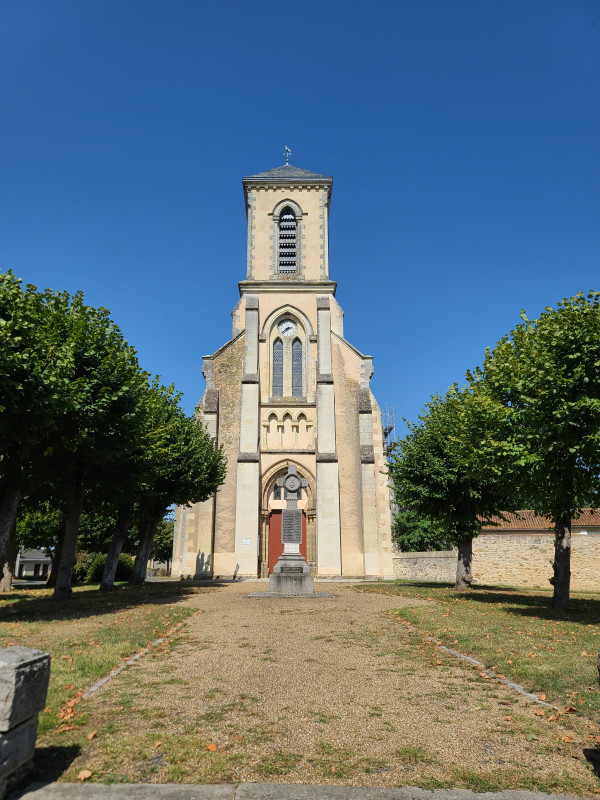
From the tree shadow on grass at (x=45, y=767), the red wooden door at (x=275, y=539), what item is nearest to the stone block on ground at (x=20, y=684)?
the tree shadow on grass at (x=45, y=767)

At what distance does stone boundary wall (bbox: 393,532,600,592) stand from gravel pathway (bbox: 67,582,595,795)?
19894mm

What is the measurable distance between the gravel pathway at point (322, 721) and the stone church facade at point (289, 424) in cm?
1658

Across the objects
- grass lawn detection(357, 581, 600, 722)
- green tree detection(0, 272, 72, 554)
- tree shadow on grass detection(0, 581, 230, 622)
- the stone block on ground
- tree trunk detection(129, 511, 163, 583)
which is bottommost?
grass lawn detection(357, 581, 600, 722)

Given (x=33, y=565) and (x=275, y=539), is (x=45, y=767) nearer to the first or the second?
(x=275, y=539)

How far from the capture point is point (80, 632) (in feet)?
29.2

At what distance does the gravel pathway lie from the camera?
3.65 m

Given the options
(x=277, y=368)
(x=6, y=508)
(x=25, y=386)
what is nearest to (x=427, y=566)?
(x=277, y=368)

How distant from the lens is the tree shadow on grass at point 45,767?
321 cm

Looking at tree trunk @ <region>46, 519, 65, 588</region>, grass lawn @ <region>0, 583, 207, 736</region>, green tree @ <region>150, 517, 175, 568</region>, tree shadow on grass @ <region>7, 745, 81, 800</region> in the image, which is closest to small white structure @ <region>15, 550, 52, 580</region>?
green tree @ <region>150, 517, 175, 568</region>

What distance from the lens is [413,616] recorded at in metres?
11.0

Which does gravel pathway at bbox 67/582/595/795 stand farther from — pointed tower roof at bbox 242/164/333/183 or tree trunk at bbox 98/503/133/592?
pointed tower roof at bbox 242/164/333/183

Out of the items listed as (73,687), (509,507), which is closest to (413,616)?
(73,687)

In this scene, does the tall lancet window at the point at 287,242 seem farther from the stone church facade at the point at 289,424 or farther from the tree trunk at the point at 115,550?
the tree trunk at the point at 115,550

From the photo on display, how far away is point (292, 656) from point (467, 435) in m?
8.23
